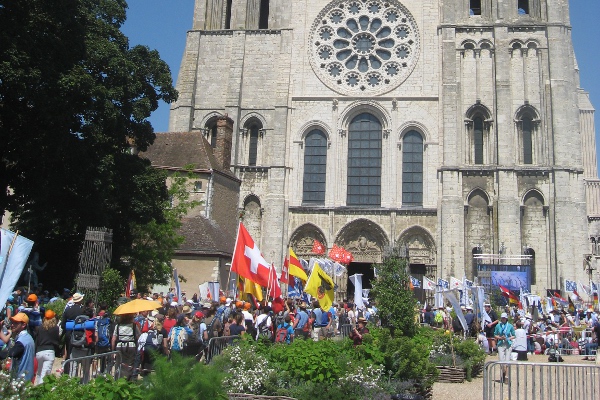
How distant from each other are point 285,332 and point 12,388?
8.17 meters

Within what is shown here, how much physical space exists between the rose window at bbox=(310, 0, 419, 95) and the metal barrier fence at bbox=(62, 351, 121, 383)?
2736cm

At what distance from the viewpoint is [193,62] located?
36.2 meters

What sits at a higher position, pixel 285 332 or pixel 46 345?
pixel 285 332

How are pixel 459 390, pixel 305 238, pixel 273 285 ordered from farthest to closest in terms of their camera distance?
pixel 305 238
pixel 273 285
pixel 459 390

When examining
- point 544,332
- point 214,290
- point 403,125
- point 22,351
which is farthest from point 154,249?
point 403,125

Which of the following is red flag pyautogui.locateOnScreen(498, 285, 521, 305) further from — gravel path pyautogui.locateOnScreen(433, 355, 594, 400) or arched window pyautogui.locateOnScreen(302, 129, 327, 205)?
gravel path pyautogui.locateOnScreen(433, 355, 594, 400)

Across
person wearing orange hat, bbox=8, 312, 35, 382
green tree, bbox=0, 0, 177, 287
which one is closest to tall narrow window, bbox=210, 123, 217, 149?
green tree, bbox=0, 0, 177, 287

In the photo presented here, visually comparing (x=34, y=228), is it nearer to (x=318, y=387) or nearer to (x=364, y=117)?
(x=318, y=387)

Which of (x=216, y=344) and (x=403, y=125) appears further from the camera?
(x=403, y=125)

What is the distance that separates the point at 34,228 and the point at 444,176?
20.1m

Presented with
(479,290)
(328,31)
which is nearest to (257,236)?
(328,31)

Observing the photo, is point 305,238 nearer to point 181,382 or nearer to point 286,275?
point 286,275

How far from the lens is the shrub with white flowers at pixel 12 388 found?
19.7 feet

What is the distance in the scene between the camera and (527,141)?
3284 centimetres
